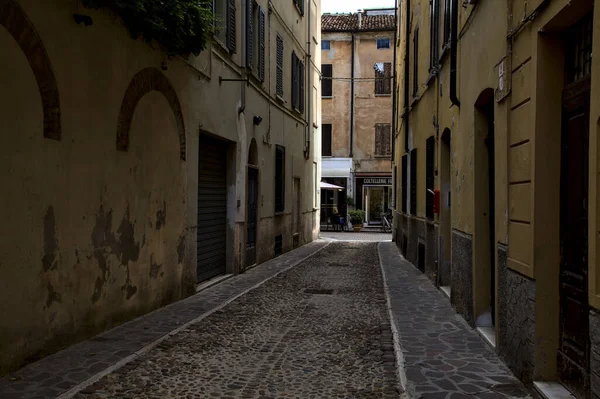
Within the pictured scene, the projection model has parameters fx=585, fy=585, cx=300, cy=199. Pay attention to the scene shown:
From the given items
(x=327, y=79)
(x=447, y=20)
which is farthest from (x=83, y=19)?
(x=327, y=79)

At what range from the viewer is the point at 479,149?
6938mm

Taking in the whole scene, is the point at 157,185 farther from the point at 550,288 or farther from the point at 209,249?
the point at 550,288

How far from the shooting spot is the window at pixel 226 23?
10.8 m

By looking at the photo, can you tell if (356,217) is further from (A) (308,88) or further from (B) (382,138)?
(A) (308,88)

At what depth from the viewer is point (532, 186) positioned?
454cm

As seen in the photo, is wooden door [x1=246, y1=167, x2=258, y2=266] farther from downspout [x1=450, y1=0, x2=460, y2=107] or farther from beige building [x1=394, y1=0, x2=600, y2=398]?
beige building [x1=394, y1=0, x2=600, y2=398]

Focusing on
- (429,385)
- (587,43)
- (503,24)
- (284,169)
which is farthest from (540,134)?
(284,169)

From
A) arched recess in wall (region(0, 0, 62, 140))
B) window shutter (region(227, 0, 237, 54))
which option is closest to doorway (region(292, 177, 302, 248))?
window shutter (region(227, 0, 237, 54))

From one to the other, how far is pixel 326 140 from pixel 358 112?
2.51m

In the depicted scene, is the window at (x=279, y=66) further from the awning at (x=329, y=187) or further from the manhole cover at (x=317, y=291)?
the awning at (x=329, y=187)

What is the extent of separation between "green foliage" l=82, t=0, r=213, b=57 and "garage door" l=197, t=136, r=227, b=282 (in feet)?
8.21

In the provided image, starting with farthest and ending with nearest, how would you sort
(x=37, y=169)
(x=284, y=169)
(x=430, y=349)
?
1. (x=284, y=169)
2. (x=430, y=349)
3. (x=37, y=169)

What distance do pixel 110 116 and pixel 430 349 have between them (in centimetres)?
431

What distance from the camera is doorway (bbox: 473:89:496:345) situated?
6.75 m
